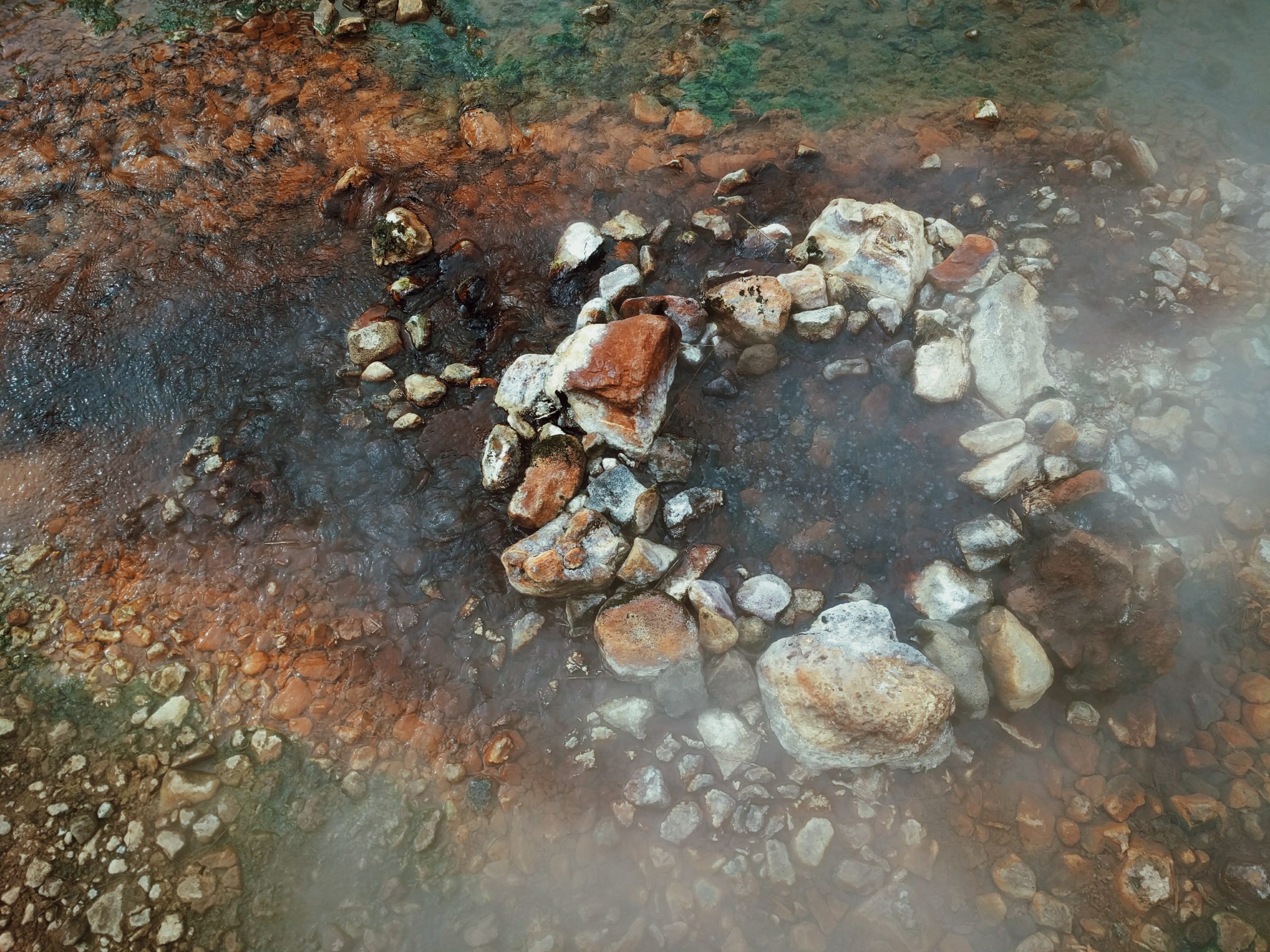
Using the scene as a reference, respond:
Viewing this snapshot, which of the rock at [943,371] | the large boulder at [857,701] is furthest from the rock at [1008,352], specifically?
the large boulder at [857,701]

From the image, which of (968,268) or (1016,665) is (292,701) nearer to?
(1016,665)

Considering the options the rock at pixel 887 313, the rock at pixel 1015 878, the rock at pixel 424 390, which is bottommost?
the rock at pixel 1015 878

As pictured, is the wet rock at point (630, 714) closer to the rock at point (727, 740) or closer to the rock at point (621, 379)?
the rock at point (727, 740)

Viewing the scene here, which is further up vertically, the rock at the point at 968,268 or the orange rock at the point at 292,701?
the rock at the point at 968,268

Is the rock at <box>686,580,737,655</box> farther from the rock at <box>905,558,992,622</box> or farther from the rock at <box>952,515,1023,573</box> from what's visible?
the rock at <box>952,515,1023,573</box>

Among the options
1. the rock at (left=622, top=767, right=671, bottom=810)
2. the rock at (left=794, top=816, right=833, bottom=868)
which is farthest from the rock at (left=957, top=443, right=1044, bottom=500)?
the rock at (left=622, top=767, right=671, bottom=810)
